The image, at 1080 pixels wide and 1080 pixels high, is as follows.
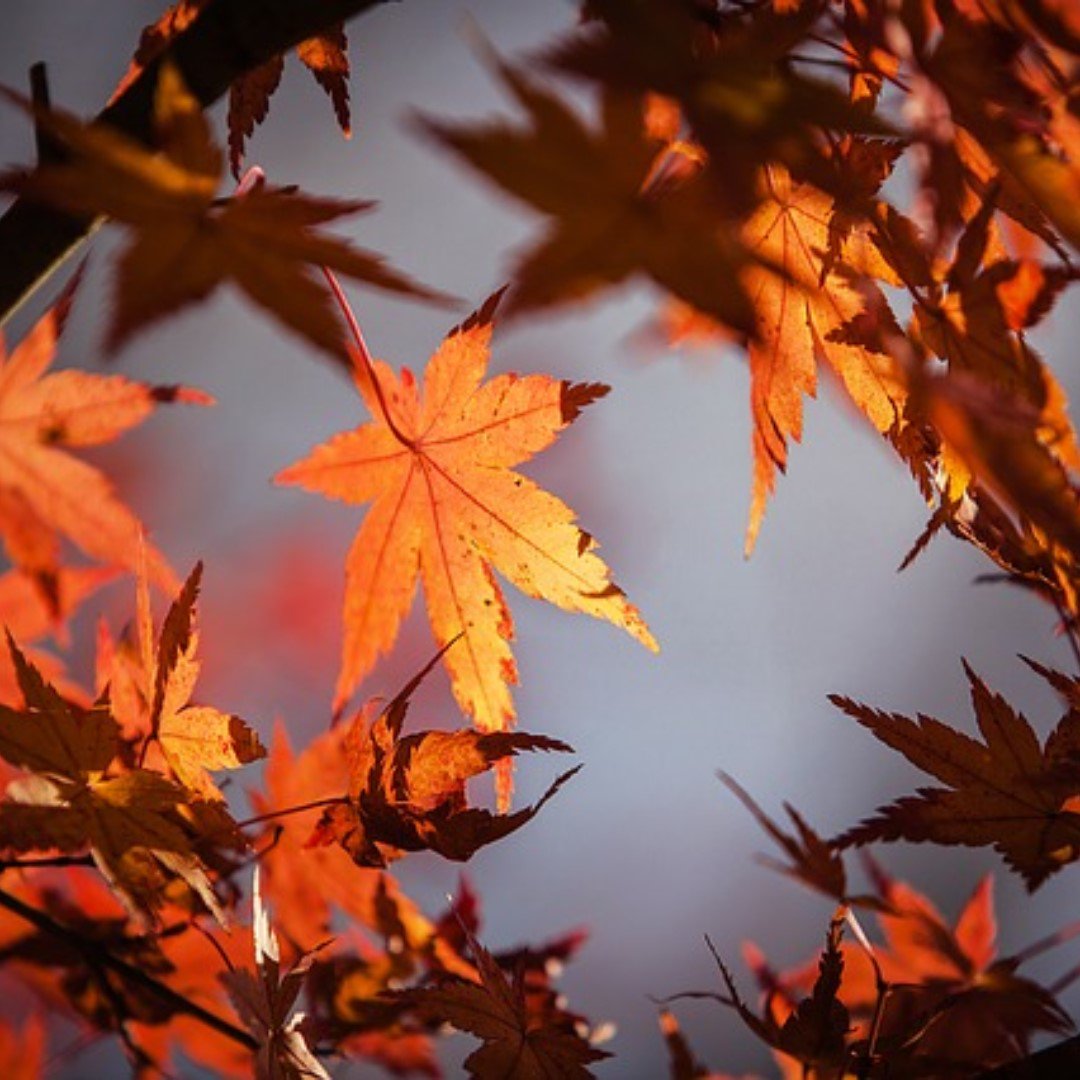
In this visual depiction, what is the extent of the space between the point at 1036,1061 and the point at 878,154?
0.42 m

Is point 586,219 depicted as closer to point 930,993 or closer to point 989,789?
point 989,789

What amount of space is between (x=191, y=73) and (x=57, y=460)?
276 mm

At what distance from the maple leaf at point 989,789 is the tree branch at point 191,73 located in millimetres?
375

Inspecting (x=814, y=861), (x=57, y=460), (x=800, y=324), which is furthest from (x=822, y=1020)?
(x=57, y=460)

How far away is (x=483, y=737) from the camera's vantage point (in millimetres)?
649

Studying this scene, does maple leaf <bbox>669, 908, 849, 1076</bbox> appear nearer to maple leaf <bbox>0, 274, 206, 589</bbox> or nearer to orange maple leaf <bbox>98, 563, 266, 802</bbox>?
orange maple leaf <bbox>98, 563, 266, 802</bbox>

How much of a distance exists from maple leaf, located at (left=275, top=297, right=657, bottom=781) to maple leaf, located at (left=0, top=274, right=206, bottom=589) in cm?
11

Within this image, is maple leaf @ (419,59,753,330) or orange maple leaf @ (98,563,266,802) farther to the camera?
orange maple leaf @ (98,563,266,802)

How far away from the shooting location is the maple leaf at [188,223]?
17.4 inches

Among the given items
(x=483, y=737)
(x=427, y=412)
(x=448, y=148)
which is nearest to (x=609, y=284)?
(x=448, y=148)

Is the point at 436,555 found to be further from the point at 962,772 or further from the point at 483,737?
the point at 962,772

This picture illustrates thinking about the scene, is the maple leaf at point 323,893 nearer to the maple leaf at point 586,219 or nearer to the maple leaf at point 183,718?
the maple leaf at point 183,718

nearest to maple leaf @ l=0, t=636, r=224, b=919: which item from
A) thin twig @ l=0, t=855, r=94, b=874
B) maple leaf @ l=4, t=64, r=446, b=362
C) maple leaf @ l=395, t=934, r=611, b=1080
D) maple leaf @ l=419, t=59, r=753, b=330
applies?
thin twig @ l=0, t=855, r=94, b=874

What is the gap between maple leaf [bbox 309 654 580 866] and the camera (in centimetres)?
64
